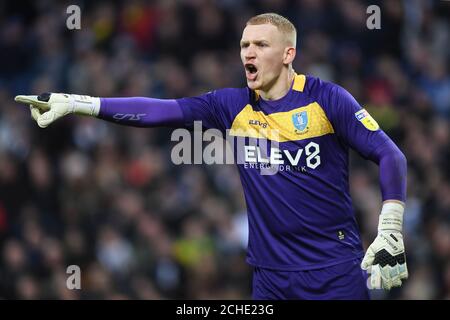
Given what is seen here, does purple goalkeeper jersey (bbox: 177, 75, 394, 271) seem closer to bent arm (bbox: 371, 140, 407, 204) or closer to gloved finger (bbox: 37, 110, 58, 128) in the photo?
bent arm (bbox: 371, 140, 407, 204)

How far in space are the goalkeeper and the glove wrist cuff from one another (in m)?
0.30

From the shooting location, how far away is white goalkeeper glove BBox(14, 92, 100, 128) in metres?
5.85

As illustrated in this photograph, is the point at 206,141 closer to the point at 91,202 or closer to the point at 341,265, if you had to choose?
the point at 91,202

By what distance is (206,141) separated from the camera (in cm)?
1099

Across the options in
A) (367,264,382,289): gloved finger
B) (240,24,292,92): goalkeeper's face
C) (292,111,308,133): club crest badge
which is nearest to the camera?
(367,264,382,289): gloved finger

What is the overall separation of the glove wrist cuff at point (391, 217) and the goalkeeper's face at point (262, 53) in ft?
3.80

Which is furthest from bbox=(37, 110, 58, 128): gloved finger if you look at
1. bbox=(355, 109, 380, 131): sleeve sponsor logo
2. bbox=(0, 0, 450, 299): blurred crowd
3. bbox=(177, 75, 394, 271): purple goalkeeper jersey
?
bbox=(0, 0, 450, 299): blurred crowd

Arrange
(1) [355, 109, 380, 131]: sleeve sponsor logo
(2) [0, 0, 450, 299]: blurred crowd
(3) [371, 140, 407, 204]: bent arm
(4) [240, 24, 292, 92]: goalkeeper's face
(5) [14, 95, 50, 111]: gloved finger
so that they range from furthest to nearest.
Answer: (2) [0, 0, 450, 299]: blurred crowd, (4) [240, 24, 292, 92]: goalkeeper's face, (5) [14, 95, 50, 111]: gloved finger, (1) [355, 109, 380, 131]: sleeve sponsor logo, (3) [371, 140, 407, 204]: bent arm

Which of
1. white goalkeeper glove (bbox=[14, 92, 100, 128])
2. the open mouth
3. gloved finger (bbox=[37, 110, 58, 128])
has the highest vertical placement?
the open mouth

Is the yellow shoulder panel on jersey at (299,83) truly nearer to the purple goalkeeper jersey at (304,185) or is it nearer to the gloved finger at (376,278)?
the purple goalkeeper jersey at (304,185)

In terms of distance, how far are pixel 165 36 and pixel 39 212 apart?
10.9 ft

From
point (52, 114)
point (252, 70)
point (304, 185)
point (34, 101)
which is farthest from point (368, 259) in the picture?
point (34, 101)

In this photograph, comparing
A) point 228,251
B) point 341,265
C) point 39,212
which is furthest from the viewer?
point 39,212
